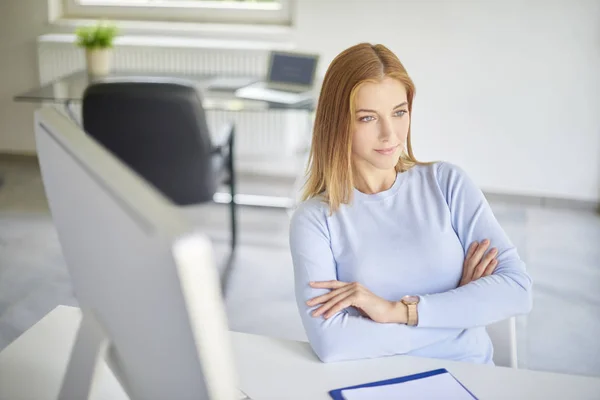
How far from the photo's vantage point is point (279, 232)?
3982 millimetres

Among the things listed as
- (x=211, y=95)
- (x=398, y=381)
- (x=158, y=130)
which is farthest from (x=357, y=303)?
(x=211, y=95)

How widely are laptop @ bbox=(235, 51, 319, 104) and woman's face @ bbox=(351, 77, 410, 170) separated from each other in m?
2.03

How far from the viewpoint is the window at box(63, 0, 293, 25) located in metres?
4.62

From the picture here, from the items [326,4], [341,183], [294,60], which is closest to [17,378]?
[341,183]

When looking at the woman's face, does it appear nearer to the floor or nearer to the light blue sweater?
the light blue sweater

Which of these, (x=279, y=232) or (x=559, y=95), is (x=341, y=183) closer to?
(x=279, y=232)

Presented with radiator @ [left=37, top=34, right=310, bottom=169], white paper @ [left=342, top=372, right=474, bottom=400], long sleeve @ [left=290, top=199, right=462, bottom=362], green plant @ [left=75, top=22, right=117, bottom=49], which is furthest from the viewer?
radiator @ [left=37, top=34, right=310, bottom=169]

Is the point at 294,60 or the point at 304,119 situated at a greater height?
the point at 294,60

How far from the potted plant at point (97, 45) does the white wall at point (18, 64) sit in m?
1.03

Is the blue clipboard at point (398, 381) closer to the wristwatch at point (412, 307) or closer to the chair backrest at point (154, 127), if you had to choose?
the wristwatch at point (412, 307)

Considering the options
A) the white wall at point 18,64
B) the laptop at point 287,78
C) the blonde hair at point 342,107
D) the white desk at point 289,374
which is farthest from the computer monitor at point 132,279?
the white wall at point 18,64

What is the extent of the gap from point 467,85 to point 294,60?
1.15 m

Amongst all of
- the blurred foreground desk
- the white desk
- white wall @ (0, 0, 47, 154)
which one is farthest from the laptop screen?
the white desk

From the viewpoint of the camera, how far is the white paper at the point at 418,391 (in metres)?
1.23
